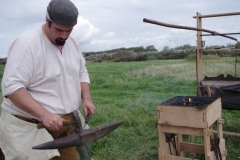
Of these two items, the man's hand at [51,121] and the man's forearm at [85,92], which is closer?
the man's hand at [51,121]

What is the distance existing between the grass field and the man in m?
2.13

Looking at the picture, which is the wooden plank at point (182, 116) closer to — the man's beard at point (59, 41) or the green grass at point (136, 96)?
the green grass at point (136, 96)

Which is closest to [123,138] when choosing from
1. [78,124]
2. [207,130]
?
[207,130]

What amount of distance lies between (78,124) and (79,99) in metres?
0.30

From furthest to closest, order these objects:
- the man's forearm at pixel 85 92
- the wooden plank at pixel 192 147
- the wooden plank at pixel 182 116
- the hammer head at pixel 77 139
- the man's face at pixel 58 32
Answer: the wooden plank at pixel 192 147
the wooden plank at pixel 182 116
the man's forearm at pixel 85 92
the man's face at pixel 58 32
the hammer head at pixel 77 139

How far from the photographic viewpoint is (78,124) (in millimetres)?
2357

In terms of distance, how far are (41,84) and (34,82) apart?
56 mm

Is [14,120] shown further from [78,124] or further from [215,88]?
[215,88]

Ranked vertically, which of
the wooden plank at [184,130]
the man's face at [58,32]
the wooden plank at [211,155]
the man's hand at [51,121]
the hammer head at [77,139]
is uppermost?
the man's face at [58,32]

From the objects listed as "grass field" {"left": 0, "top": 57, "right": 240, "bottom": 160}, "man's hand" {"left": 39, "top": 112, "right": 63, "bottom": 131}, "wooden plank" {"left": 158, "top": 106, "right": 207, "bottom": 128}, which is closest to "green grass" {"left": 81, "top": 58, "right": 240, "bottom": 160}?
"grass field" {"left": 0, "top": 57, "right": 240, "bottom": 160}

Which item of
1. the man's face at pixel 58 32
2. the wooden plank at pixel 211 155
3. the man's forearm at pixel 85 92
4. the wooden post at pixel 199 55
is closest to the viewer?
the man's face at pixel 58 32

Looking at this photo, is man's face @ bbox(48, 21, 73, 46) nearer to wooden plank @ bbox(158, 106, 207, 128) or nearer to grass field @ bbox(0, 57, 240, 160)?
wooden plank @ bbox(158, 106, 207, 128)

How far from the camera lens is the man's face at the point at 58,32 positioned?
215 cm

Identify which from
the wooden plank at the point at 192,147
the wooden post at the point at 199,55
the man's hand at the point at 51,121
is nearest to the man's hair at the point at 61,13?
the man's hand at the point at 51,121
